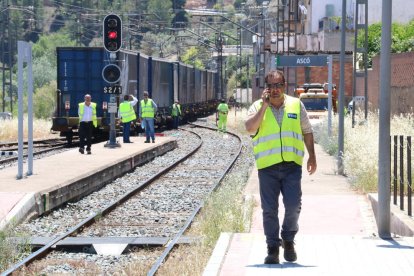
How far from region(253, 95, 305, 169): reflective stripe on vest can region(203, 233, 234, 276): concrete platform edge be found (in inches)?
39.2

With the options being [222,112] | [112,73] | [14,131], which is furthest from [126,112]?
[222,112]

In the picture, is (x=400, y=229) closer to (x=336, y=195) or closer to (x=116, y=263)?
(x=116, y=263)

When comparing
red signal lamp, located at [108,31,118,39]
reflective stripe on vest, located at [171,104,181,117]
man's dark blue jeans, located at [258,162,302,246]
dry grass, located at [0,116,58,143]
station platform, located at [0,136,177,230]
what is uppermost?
red signal lamp, located at [108,31,118,39]

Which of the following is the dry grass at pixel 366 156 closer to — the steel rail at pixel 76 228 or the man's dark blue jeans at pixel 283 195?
the steel rail at pixel 76 228

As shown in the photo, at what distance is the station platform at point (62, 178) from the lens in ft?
54.1

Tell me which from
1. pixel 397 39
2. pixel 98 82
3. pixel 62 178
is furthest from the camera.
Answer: pixel 397 39

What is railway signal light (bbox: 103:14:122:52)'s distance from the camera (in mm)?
30125

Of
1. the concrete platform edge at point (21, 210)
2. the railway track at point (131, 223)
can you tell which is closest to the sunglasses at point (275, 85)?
the railway track at point (131, 223)

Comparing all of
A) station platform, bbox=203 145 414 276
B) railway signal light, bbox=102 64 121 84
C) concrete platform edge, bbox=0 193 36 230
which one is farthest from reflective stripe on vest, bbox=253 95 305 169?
railway signal light, bbox=102 64 121 84

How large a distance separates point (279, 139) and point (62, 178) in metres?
11.2

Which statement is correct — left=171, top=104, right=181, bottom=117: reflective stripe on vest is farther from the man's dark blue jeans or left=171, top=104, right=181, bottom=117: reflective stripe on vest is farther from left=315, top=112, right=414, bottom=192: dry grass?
the man's dark blue jeans

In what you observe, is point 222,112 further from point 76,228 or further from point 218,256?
point 218,256

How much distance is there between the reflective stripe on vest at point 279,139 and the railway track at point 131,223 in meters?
1.94

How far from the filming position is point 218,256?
10.3 metres
